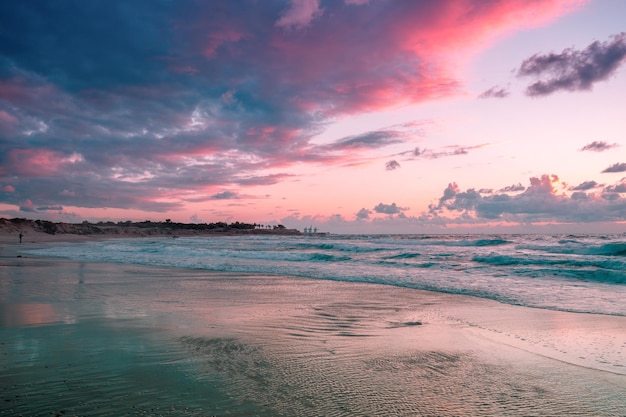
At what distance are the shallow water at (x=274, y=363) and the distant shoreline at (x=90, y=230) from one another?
52517 millimetres

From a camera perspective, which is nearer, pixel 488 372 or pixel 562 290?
pixel 488 372

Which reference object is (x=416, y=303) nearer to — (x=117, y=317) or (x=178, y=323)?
(x=178, y=323)

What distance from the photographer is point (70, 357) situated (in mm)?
4887

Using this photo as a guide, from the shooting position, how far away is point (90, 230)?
87000 mm

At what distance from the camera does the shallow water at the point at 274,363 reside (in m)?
3.67

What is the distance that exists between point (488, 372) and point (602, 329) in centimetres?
397

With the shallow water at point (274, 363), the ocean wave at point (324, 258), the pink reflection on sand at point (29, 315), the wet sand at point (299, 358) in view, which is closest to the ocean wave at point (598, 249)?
the ocean wave at point (324, 258)

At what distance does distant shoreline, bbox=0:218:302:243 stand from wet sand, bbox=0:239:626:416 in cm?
5253

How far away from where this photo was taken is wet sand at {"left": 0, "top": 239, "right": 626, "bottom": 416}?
12.1 ft

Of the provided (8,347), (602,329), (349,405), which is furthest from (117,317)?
(602,329)

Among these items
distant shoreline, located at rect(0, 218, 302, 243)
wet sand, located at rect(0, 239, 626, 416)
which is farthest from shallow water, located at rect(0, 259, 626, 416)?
distant shoreline, located at rect(0, 218, 302, 243)

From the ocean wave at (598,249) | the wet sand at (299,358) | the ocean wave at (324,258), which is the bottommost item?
the ocean wave at (324,258)

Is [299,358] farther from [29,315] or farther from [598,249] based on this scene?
[598,249]

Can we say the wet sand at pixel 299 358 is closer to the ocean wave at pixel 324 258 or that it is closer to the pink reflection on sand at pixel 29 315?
the pink reflection on sand at pixel 29 315
